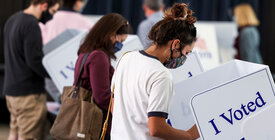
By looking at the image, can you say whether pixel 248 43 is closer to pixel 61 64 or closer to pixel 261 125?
pixel 61 64

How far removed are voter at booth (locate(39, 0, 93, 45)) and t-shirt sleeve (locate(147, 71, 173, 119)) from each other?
2.22 meters

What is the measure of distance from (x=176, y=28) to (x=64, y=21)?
7.12 ft

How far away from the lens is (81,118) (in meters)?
2.07

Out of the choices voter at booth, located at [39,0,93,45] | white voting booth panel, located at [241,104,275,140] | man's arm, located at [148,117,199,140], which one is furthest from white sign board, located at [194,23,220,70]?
man's arm, located at [148,117,199,140]

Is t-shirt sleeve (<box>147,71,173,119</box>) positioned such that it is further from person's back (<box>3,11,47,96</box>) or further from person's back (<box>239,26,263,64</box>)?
person's back (<box>239,26,263,64</box>)

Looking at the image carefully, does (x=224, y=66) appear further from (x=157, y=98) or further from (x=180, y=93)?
(x=157, y=98)

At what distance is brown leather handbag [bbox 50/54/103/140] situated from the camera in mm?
2062

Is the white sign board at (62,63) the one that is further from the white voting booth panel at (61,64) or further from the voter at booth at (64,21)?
the voter at booth at (64,21)

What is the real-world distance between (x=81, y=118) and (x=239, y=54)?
3.33 metres

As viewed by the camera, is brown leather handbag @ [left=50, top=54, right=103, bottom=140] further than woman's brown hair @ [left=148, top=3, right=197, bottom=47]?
Yes

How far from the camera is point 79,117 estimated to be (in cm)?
208

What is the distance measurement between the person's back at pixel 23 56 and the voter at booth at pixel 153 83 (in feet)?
4.28

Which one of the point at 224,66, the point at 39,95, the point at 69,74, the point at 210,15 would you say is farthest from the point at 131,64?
the point at 210,15

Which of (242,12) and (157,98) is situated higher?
(157,98)
